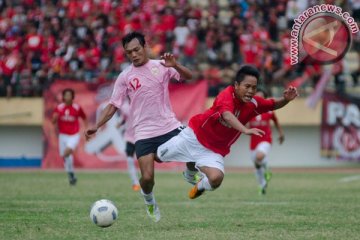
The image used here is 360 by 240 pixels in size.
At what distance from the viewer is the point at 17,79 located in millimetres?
29594

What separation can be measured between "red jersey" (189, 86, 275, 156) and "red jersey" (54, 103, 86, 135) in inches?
396

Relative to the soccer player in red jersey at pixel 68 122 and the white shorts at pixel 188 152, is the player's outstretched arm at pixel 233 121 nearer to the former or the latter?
the white shorts at pixel 188 152

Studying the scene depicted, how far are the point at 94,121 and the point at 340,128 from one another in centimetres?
826

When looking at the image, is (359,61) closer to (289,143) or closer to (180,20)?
(289,143)

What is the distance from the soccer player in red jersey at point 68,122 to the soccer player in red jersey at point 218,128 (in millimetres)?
9459

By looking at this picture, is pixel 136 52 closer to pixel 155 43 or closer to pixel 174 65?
pixel 174 65

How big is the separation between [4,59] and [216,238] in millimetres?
21020

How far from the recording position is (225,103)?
36.2 feet

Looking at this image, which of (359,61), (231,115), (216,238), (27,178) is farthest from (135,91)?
(359,61)

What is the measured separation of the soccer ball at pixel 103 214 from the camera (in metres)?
10.8

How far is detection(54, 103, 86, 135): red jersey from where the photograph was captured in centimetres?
2173

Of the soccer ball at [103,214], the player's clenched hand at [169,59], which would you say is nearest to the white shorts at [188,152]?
the player's clenched hand at [169,59]

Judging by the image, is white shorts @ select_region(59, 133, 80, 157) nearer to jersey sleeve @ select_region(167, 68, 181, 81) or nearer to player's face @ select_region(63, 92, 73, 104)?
player's face @ select_region(63, 92, 73, 104)

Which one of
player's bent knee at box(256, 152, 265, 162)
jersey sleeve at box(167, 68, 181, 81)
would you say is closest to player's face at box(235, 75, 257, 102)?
jersey sleeve at box(167, 68, 181, 81)
